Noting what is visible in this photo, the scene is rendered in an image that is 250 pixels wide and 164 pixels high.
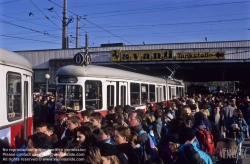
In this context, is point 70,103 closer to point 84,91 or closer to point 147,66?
point 84,91

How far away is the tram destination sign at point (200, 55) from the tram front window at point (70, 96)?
1712 centimetres

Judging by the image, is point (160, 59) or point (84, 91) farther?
point (160, 59)

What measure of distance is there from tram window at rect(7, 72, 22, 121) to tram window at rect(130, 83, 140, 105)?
7.38 m

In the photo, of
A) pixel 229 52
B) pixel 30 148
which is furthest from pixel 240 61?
pixel 30 148

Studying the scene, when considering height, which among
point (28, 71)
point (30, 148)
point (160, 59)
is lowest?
point (30, 148)

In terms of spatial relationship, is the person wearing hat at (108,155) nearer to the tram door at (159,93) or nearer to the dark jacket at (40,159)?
the dark jacket at (40,159)

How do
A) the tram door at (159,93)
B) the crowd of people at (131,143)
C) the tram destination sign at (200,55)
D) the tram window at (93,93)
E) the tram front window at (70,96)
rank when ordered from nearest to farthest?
1. the crowd of people at (131,143)
2. the tram front window at (70,96)
3. the tram window at (93,93)
4. the tram door at (159,93)
5. the tram destination sign at (200,55)

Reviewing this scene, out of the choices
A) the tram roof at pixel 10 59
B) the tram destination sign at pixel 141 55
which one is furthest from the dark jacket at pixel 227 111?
the tram destination sign at pixel 141 55

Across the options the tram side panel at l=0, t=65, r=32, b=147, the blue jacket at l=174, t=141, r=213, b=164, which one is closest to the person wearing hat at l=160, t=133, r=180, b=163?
the blue jacket at l=174, t=141, r=213, b=164

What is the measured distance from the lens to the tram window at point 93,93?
1105 cm

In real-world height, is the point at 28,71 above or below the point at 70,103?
above

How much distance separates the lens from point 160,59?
27.3 m

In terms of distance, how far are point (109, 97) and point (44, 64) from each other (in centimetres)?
1996

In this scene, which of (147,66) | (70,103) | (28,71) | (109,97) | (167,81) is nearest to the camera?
(28,71)
